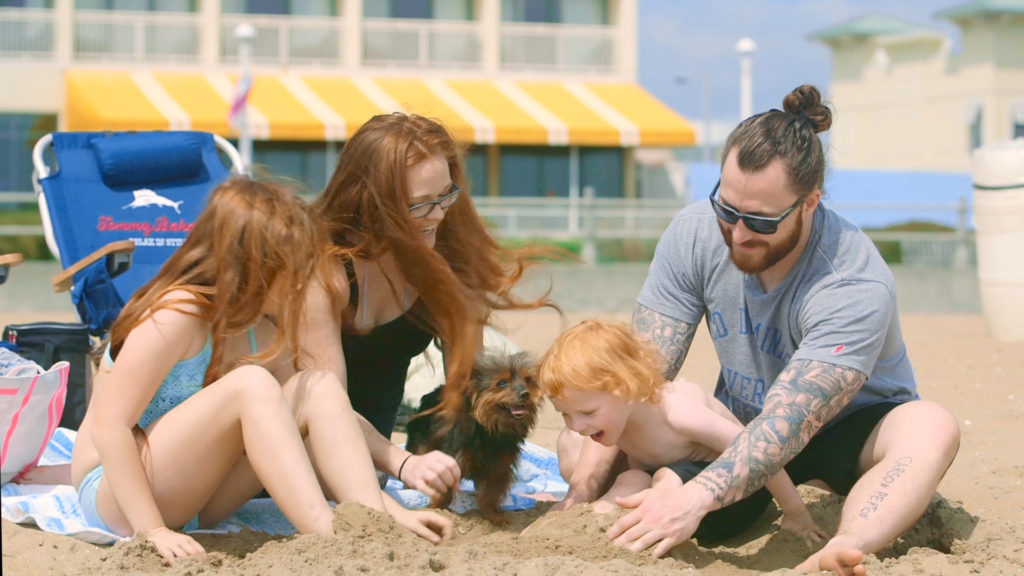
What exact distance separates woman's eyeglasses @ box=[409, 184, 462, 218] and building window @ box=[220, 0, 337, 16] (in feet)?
80.7

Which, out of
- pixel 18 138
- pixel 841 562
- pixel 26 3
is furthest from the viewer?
pixel 26 3

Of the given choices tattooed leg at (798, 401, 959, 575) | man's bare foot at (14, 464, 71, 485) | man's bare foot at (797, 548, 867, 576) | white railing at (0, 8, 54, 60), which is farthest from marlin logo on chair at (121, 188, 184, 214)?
white railing at (0, 8, 54, 60)

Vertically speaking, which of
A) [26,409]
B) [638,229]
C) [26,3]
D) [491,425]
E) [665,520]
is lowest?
[638,229]

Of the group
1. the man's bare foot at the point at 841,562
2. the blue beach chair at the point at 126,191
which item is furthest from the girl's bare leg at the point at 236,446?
the blue beach chair at the point at 126,191

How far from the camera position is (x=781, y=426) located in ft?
11.0

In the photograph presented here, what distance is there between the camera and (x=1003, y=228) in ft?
32.6

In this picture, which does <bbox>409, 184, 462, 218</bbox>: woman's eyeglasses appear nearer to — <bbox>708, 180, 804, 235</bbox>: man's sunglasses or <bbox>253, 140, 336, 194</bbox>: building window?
<bbox>708, 180, 804, 235</bbox>: man's sunglasses

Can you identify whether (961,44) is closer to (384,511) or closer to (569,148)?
(569,148)

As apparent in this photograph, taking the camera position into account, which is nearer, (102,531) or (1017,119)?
(102,531)

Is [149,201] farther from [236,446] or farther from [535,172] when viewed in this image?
[535,172]

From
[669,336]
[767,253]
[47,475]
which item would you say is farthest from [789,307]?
[47,475]

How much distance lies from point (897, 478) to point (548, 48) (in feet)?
81.5

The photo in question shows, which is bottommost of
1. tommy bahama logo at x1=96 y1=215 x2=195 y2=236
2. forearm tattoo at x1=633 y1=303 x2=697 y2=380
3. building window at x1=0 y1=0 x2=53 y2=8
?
forearm tattoo at x1=633 y1=303 x2=697 y2=380

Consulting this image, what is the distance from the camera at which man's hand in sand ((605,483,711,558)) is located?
3.27m
